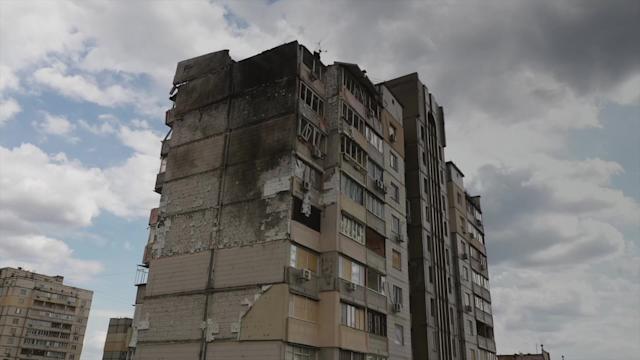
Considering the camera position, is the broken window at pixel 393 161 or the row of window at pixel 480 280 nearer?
the broken window at pixel 393 161

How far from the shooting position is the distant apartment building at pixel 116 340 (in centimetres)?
6016

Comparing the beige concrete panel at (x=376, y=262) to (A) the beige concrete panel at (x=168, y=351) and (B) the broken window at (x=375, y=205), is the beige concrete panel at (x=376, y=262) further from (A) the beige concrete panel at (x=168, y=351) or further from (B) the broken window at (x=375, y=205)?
(A) the beige concrete panel at (x=168, y=351)

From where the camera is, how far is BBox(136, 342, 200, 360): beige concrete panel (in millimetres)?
29359

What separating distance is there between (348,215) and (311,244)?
156 inches

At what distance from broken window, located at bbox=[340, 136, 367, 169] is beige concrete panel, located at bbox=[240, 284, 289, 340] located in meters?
11.1

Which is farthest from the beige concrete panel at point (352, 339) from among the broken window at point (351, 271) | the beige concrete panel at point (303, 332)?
the broken window at point (351, 271)

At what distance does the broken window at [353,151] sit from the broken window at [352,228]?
4153 millimetres

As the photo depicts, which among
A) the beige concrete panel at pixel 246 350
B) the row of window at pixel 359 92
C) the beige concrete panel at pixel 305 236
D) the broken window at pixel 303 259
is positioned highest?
the row of window at pixel 359 92

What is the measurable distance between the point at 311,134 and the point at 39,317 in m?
95.1

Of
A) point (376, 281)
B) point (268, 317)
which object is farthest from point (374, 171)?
point (268, 317)

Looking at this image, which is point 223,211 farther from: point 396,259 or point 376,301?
point 396,259

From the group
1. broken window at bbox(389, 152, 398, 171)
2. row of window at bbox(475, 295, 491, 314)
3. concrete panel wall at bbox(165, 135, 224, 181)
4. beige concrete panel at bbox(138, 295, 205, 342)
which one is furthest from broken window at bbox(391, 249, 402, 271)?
row of window at bbox(475, 295, 491, 314)

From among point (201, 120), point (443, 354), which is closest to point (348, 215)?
point (201, 120)

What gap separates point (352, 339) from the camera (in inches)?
1202
